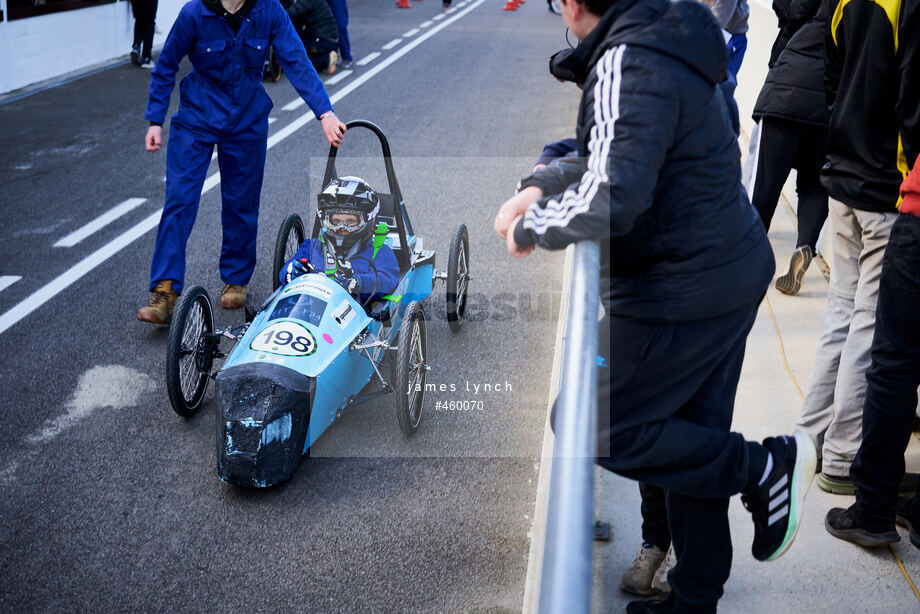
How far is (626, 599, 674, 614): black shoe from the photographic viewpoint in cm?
279

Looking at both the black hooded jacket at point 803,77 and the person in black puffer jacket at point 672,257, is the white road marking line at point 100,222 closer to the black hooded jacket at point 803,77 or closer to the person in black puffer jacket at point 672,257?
the black hooded jacket at point 803,77

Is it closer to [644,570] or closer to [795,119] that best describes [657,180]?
[644,570]

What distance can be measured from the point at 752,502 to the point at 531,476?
179cm

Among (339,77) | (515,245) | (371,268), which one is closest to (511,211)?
(515,245)

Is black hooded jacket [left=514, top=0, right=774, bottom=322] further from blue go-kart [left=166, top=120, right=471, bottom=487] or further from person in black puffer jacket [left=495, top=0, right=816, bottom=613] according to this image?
blue go-kart [left=166, top=120, right=471, bottom=487]

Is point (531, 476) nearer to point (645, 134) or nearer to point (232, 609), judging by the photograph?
point (232, 609)

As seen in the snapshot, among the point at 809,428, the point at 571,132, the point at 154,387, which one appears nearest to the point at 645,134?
the point at 809,428

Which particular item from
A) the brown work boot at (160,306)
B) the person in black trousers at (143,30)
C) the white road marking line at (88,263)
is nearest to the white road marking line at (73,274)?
the white road marking line at (88,263)

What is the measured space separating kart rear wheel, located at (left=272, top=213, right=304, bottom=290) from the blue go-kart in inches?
26.7

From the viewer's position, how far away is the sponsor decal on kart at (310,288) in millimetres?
4391

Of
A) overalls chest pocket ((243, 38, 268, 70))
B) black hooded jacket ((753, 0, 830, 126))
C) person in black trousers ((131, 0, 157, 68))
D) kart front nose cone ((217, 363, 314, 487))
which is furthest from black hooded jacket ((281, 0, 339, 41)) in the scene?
kart front nose cone ((217, 363, 314, 487))

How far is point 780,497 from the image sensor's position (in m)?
2.56

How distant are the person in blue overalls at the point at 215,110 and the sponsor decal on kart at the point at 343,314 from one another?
4.33ft

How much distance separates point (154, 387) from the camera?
496cm
